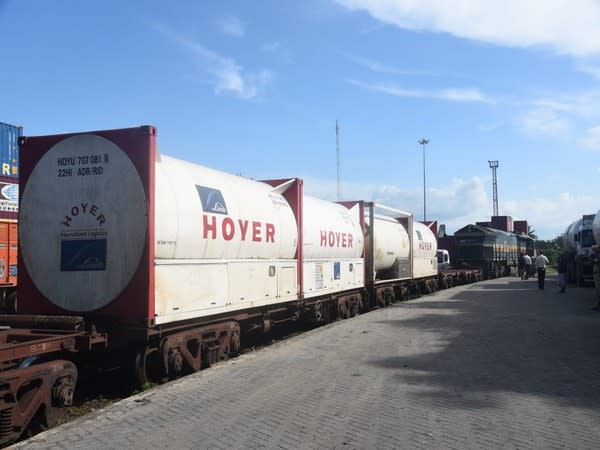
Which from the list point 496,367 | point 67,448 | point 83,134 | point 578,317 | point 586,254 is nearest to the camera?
point 67,448

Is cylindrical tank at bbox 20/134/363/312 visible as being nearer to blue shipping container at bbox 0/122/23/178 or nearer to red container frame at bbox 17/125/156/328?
red container frame at bbox 17/125/156/328

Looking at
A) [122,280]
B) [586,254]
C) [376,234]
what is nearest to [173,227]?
[122,280]

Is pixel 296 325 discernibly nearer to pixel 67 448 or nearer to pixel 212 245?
pixel 212 245

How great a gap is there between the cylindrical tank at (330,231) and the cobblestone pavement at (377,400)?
2248 millimetres

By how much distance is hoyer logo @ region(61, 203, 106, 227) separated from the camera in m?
7.12

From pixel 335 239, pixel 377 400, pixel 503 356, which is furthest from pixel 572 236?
pixel 377 400

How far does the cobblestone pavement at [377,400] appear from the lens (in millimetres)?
4965

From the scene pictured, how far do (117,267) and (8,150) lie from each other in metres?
14.2

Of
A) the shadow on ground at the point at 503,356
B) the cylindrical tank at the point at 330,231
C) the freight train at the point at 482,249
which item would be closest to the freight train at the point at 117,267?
the cylindrical tank at the point at 330,231

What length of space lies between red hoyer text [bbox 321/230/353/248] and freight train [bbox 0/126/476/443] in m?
3.53

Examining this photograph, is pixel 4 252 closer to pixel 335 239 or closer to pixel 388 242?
pixel 335 239

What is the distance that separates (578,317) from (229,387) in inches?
403

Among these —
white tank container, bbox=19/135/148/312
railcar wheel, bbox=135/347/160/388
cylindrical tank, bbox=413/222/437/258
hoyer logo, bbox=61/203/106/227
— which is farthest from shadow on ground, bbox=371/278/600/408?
cylindrical tank, bbox=413/222/437/258

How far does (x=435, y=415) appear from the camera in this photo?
18.3 ft
